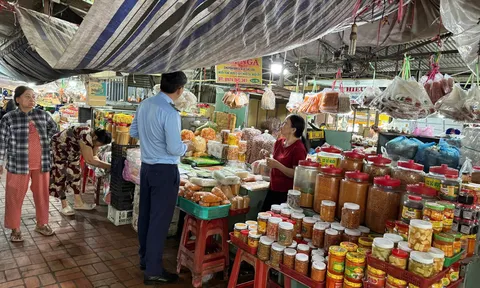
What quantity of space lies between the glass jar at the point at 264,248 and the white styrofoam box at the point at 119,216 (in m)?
3.01

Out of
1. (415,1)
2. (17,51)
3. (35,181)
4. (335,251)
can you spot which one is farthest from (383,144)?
(17,51)

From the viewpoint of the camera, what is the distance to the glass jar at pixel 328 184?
2344mm

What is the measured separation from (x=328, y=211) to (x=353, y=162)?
1.58ft

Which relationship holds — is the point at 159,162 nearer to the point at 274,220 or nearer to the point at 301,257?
the point at 274,220

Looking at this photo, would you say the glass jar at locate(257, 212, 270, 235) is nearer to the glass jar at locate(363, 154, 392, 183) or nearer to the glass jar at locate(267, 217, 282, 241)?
the glass jar at locate(267, 217, 282, 241)

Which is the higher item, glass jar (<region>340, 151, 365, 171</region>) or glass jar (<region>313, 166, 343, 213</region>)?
glass jar (<region>340, 151, 365, 171</region>)

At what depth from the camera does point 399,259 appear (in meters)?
1.64

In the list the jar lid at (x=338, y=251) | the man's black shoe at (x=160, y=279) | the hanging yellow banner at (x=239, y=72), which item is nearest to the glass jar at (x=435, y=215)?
the jar lid at (x=338, y=251)

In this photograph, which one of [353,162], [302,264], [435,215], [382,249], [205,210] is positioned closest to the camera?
[382,249]

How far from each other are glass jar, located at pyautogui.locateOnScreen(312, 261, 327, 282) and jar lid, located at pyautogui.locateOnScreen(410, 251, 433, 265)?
48cm

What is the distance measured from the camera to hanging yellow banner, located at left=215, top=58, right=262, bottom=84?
18.4 ft

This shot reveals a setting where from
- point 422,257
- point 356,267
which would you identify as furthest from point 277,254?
point 422,257

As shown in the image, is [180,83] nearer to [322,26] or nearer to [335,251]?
[322,26]

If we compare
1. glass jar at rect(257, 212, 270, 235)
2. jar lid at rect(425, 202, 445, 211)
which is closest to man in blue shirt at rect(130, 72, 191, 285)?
glass jar at rect(257, 212, 270, 235)
